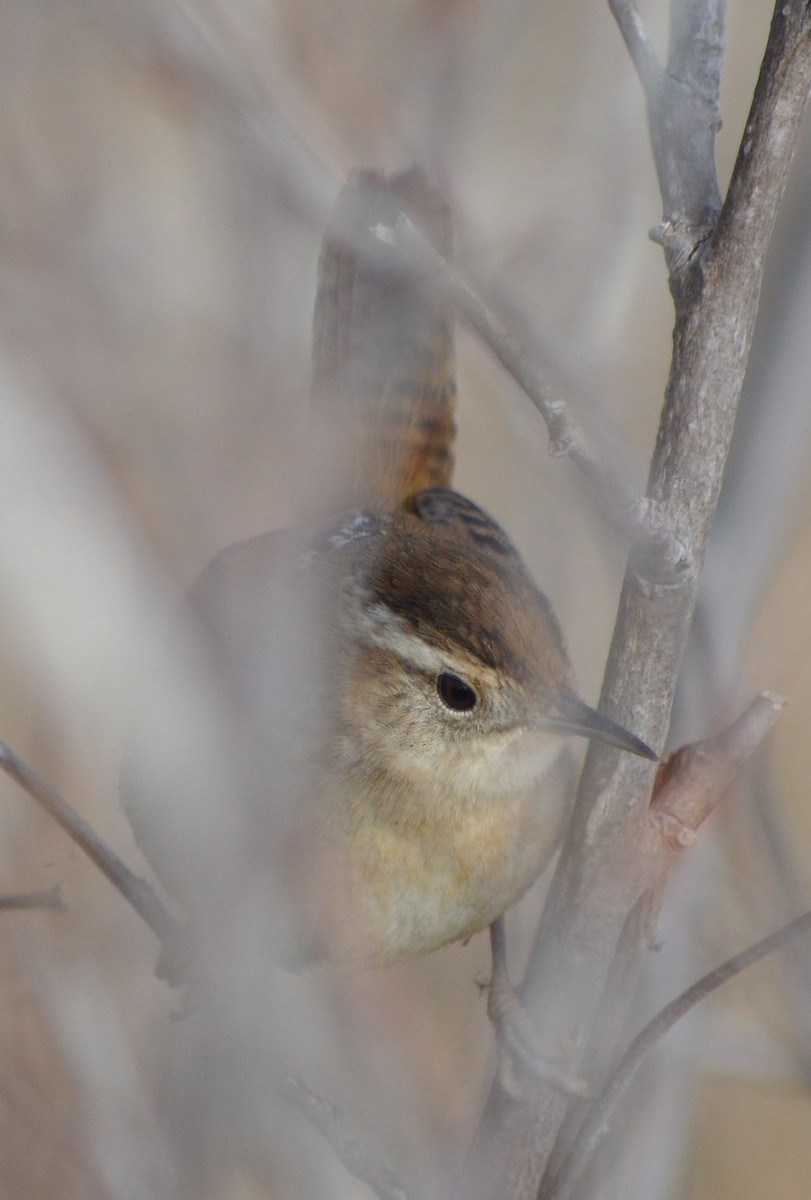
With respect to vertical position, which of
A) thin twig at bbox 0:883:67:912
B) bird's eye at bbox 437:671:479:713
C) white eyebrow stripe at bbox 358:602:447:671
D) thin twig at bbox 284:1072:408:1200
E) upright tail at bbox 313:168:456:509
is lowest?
thin twig at bbox 284:1072:408:1200

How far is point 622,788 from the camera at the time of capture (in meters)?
1.55

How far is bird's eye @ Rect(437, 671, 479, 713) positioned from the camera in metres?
1.92

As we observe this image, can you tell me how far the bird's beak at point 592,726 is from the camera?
1463 millimetres

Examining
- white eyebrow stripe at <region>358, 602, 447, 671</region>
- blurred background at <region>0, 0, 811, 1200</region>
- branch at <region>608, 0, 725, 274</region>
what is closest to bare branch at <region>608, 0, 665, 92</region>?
branch at <region>608, 0, 725, 274</region>

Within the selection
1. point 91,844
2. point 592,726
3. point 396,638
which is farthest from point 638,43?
point 91,844

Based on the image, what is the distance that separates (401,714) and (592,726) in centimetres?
46

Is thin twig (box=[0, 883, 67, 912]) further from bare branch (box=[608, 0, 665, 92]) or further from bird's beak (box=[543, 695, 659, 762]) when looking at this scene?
bare branch (box=[608, 0, 665, 92])

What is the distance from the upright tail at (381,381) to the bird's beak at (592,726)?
763mm

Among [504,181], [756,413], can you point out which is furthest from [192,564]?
[756,413]

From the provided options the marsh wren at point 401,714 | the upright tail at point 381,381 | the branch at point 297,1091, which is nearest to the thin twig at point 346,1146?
the branch at point 297,1091

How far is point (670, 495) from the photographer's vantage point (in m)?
1.40

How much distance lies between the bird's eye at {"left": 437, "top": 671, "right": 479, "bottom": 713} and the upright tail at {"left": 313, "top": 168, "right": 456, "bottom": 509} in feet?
2.01

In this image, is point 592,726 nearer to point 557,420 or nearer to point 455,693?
point 455,693

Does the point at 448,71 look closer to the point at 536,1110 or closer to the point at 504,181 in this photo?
the point at 504,181
